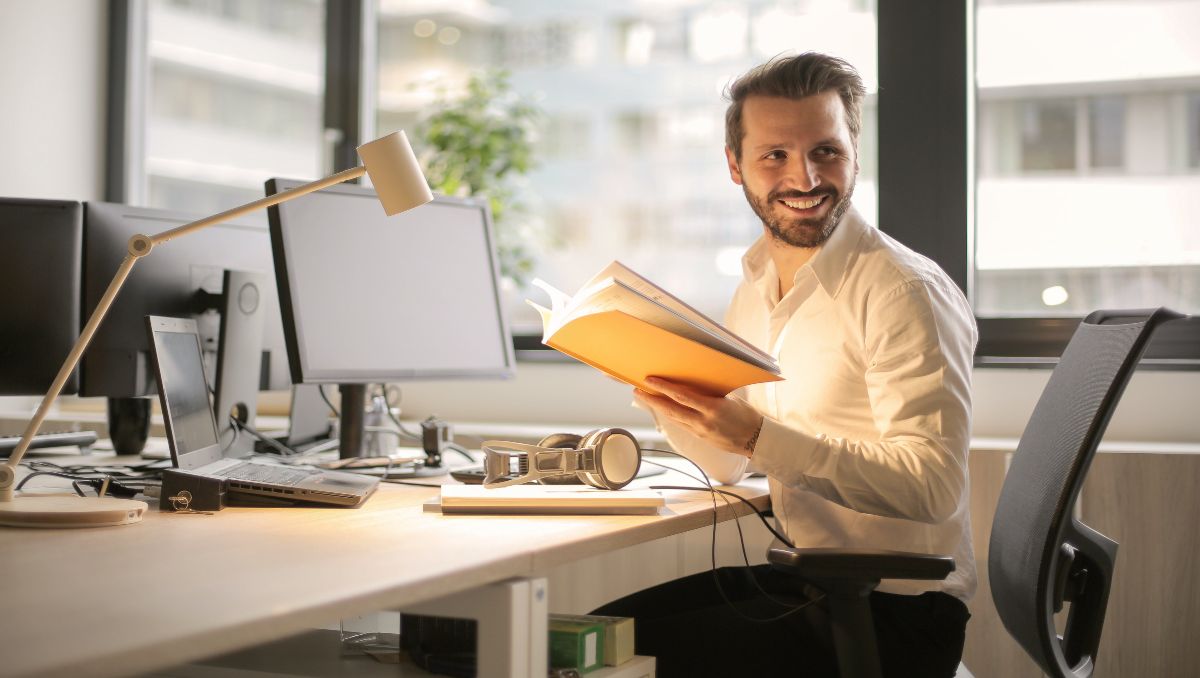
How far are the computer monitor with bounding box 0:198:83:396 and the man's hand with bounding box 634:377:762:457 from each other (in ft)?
3.65

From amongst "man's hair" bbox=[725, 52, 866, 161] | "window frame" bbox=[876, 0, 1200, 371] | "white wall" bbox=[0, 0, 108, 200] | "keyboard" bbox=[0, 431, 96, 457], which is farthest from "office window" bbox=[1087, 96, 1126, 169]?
"white wall" bbox=[0, 0, 108, 200]

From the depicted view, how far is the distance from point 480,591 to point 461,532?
0.18m

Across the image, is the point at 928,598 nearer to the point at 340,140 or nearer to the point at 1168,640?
the point at 1168,640

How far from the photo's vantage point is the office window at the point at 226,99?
3.65 m

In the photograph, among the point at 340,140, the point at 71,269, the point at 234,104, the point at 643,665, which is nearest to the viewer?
the point at 643,665

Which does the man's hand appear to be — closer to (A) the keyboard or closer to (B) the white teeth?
(B) the white teeth

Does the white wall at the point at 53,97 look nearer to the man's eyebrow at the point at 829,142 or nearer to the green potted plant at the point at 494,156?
the green potted plant at the point at 494,156

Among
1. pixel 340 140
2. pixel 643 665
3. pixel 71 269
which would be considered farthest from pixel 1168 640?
pixel 340 140

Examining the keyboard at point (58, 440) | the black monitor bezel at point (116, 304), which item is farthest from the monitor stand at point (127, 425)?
the black monitor bezel at point (116, 304)

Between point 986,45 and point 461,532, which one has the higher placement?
point 986,45

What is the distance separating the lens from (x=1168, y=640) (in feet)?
6.93

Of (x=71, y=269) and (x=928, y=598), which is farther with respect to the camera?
(x=71, y=269)

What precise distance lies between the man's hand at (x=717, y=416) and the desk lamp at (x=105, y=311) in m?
0.43

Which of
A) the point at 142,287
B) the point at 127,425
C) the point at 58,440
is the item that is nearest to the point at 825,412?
the point at 142,287
